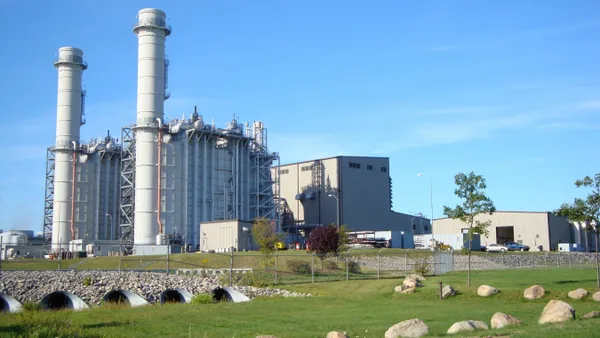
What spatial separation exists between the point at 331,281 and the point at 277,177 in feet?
208

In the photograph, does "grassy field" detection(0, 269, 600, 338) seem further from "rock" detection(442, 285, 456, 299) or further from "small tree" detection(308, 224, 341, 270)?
"small tree" detection(308, 224, 341, 270)

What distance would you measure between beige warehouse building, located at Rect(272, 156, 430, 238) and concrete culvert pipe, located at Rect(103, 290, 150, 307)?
231 ft

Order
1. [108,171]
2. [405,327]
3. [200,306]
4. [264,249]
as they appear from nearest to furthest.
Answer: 1. [405,327]
2. [200,306]
3. [264,249]
4. [108,171]

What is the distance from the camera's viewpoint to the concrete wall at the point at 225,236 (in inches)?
3051

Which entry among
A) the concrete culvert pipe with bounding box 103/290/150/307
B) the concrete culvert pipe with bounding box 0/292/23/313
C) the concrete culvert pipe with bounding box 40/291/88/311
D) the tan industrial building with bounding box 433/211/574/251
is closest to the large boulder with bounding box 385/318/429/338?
the concrete culvert pipe with bounding box 103/290/150/307

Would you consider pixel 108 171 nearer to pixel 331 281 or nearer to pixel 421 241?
pixel 421 241

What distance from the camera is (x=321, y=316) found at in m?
23.4

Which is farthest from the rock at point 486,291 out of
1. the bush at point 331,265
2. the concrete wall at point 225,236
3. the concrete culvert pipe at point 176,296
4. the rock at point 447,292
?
the concrete wall at point 225,236

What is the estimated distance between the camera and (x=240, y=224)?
3088 inches

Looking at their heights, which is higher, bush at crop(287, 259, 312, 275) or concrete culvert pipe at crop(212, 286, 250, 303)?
bush at crop(287, 259, 312, 275)

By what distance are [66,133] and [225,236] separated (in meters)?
36.1

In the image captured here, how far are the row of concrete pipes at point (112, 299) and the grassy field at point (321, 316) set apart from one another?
172 centimetres

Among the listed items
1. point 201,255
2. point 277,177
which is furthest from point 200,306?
point 277,177

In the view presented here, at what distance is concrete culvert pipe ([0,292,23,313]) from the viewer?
84.7 ft
